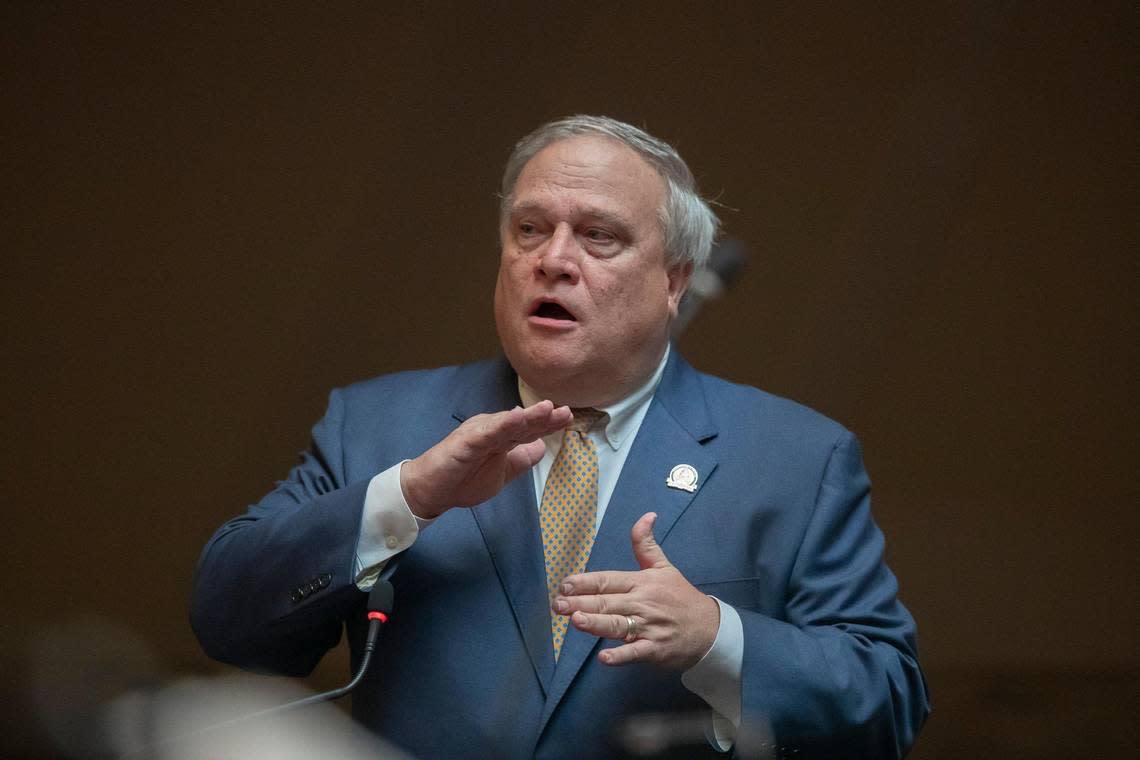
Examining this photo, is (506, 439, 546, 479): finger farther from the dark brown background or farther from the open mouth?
the dark brown background

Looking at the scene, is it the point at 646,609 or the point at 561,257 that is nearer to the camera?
the point at 646,609

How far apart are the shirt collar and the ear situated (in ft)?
0.39

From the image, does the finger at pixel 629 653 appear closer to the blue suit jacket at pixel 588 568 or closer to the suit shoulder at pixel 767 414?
the blue suit jacket at pixel 588 568

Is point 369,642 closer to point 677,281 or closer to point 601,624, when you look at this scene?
point 601,624

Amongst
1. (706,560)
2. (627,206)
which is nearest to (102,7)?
(627,206)

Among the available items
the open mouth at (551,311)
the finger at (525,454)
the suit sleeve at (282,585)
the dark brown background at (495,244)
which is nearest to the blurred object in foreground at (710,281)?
the open mouth at (551,311)

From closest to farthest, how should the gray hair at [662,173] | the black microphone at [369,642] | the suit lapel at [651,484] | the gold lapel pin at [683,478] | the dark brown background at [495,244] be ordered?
1. the black microphone at [369,642]
2. the suit lapel at [651,484]
3. the gold lapel pin at [683,478]
4. the gray hair at [662,173]
5. the dark brown background at [495,244]

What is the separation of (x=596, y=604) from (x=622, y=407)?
57 cm

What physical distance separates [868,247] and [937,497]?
25.2 inches

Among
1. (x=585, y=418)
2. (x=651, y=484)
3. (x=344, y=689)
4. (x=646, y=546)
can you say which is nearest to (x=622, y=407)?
(x=585, y=418)

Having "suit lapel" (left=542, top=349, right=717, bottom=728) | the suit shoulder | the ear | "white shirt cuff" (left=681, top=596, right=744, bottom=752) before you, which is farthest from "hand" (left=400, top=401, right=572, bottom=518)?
the ear

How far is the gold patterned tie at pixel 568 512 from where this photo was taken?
2066 millimetres

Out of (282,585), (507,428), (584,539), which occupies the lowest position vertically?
(282,585)

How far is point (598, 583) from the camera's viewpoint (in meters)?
1.76
